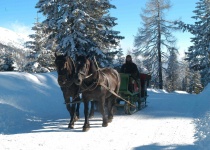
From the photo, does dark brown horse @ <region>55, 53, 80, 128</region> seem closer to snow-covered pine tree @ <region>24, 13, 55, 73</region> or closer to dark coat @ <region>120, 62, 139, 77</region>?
dark coat @ <region>120, 62, 139, 77</region>

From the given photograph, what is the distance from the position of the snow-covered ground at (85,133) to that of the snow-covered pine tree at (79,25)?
8.26 m

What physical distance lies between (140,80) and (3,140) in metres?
7.70

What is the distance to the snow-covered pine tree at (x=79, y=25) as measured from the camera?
20562 mm

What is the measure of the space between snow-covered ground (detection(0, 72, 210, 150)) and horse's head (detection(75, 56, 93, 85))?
4.88 ft

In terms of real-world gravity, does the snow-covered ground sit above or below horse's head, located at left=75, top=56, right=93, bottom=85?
below

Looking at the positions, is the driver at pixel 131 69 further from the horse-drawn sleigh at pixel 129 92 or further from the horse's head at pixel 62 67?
the horse's head at pixel 62 67

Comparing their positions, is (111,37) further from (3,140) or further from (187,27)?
(3,140)

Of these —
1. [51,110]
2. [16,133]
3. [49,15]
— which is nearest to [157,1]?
[49,15]

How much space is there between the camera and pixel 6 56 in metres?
35.3

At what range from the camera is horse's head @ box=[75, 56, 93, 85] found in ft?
25.2

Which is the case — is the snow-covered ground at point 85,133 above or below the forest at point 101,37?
below

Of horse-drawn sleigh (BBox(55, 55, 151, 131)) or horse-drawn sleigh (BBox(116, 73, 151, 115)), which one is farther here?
horse-drawn sleigh (BBox(116, 73, 151, 115))

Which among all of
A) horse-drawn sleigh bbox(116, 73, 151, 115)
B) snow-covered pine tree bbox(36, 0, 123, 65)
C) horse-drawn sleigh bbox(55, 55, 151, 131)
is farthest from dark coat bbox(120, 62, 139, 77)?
snow-covered pine tree bbox(36, 0, 123, 65)

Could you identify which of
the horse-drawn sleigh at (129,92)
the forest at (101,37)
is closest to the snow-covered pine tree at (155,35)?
the forest at (101,37)
